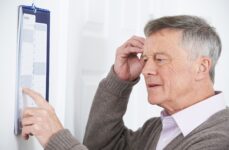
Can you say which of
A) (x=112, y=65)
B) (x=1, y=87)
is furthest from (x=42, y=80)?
(x=112, y=65)

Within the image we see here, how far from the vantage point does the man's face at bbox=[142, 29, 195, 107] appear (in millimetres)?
1137

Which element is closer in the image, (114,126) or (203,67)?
(203,67)

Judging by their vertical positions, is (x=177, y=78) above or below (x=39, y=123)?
above

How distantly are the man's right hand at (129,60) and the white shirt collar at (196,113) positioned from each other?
28cm

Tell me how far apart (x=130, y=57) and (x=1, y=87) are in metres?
0.59

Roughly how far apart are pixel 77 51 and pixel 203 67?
0.44 metres

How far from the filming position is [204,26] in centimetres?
115

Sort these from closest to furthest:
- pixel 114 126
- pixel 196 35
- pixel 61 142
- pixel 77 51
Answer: pixel 61 142 < pixel 196 35 < pixel 77 51 < pixel 114 126

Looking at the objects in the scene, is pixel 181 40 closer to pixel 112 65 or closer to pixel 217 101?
pixel 217 101

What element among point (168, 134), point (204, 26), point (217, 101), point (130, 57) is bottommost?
point (168, 134)

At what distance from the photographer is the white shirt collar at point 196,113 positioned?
44.5 inches

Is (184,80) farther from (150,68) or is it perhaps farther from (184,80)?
(150,68)

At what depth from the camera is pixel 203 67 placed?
1.16m

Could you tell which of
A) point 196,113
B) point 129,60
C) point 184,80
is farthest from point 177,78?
point 129,60
